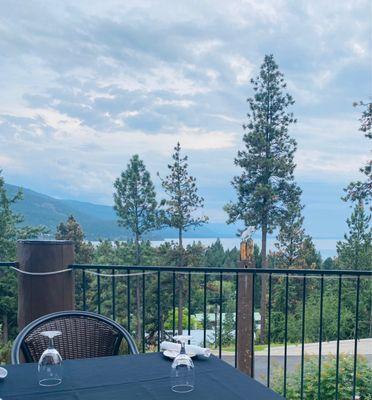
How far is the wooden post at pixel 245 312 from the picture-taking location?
338 centimetres

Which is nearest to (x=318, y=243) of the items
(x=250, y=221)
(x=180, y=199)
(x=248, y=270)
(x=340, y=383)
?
(x=250, y=221)

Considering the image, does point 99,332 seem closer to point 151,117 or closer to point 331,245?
point 151,117

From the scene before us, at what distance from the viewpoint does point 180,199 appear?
25.4 metres

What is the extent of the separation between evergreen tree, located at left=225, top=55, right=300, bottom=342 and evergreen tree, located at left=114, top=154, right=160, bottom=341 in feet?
14.1

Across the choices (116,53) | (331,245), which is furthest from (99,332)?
(331,245)

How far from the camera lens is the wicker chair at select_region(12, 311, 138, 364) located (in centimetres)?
215

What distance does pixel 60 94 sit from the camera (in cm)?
1521

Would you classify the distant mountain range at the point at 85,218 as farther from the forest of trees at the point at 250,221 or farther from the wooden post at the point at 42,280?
the wooden post at the point at 42,280

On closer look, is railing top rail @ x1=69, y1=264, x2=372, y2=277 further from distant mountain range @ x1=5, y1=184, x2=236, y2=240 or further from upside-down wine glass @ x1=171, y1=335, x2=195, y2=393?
distant mountain range @ x1=5, y1=184, x2=236, y2=240

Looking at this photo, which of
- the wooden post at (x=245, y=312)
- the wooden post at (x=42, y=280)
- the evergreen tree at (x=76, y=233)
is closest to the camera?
the wooden post at (x=42, y=280)

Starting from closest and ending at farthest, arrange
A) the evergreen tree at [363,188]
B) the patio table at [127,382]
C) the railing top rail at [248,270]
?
the patio table at [127,382] < the railing top rail at [248,270] < the evergreen tree at [363,188]

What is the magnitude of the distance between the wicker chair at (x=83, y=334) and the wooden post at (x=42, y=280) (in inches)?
35.5

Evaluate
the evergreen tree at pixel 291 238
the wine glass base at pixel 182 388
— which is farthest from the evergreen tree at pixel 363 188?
the wine glass base at pixel 182 388

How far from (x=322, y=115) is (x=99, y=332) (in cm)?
1346
